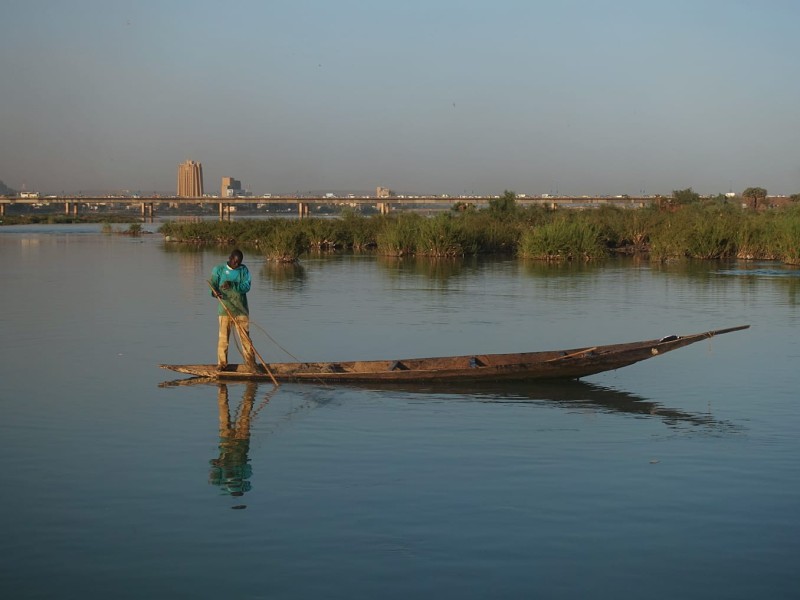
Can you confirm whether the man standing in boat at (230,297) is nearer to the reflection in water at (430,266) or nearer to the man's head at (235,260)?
the man's head at (235,260)

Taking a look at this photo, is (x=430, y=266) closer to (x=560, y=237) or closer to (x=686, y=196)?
(x=560, y=237)

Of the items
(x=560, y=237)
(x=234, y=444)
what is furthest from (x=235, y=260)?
(x=560, y=237)

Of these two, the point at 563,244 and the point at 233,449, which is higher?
the point at 563,244

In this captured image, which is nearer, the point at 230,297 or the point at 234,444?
the point at 234,444

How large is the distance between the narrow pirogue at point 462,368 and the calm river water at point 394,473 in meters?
0.19

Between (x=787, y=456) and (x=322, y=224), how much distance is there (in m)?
43.4

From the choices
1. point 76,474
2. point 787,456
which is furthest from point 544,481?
point 76,474

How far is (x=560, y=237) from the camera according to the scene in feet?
138

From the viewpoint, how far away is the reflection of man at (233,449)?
8695 millimetres

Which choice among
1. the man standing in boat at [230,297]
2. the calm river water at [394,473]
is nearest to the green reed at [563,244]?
the calm river water at [394,473]

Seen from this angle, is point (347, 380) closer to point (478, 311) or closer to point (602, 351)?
point (602, 351)

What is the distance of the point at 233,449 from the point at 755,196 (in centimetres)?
7702

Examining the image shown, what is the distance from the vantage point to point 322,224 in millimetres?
52125

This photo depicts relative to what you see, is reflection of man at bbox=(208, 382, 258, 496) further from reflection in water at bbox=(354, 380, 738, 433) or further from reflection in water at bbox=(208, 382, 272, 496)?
reflection in water at bbox=(354, 380, 738, 433)
